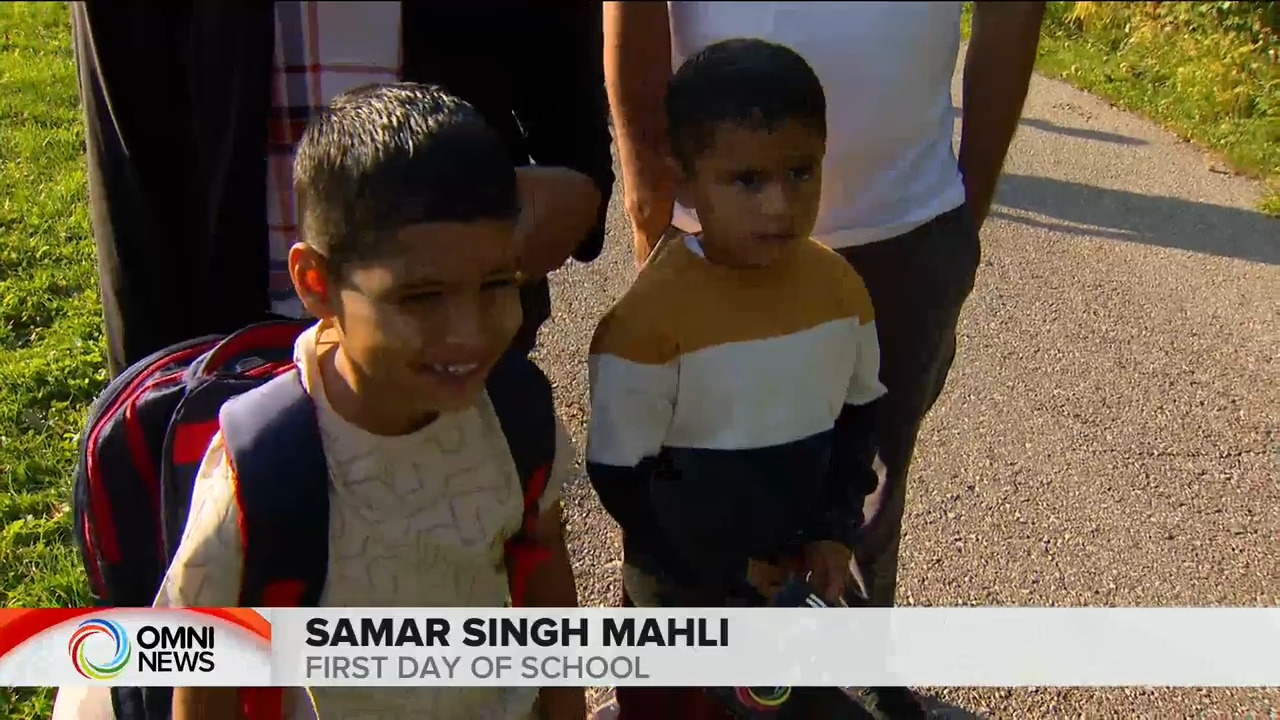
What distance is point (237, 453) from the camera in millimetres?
945

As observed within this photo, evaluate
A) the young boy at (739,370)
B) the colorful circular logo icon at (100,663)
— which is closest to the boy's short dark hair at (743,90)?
the young boy at (739,370)

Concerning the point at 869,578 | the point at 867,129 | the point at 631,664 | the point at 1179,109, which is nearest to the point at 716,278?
the point at 867,129

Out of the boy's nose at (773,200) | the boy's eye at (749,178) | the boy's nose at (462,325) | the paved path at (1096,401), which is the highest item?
the boy's eye at (749,178)

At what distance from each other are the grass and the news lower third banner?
647 millimetres

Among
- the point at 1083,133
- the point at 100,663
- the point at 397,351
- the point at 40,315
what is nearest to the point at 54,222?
the point at 40,315

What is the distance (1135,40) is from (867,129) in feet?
2.46

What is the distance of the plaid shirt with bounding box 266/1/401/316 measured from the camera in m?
1.02

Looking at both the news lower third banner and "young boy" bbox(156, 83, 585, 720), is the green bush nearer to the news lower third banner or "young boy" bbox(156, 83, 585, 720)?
"young boy" bbox(156, 83, 585, 720)

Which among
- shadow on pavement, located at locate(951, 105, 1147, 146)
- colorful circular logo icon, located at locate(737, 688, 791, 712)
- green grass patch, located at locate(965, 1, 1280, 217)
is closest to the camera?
colorful circular logo icon, located at locate(737, 688, 791, 712)

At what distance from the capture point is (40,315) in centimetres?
278

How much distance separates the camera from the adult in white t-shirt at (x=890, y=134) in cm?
105

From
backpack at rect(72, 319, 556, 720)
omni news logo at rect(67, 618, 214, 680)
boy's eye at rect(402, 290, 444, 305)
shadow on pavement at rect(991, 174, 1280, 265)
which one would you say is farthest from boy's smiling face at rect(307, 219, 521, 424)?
shadow on pavement at rect(991, 174, 1280, 265)

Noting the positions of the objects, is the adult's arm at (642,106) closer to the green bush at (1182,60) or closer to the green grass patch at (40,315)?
the green bush at (1182,60)

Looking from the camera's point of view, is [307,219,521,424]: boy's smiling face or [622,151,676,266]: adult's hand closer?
[307,219,521,424]: boy's smiling face
